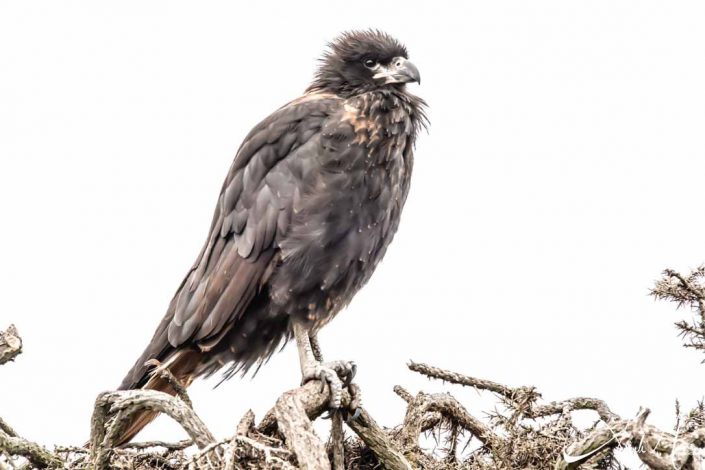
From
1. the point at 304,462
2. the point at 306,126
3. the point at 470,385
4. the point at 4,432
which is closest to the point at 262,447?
the point at 304,462

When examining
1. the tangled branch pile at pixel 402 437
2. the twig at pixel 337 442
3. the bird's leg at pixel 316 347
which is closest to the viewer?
the tangled branch pile at pixel 402 437

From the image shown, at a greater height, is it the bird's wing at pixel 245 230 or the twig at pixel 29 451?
the bird's wing at pixel 245 230

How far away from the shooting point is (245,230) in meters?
5.37

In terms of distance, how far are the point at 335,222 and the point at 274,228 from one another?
0.35 meters

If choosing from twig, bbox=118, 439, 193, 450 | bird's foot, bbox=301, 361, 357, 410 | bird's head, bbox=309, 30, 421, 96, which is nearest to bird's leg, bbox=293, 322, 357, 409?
bird's foot, bbox=301, 361, 357, 410

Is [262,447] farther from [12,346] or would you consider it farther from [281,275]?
[281,275]

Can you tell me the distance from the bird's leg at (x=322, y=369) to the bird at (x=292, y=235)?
13 millimetres

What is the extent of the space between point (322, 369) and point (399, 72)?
6.57 ft

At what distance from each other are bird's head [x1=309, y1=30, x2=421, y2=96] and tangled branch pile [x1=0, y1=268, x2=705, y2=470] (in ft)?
6.53

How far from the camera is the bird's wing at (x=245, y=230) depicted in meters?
5.21

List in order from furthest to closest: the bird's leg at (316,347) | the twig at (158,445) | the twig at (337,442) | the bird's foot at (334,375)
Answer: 1. the bird's leg at (316,347)
2. the bird's foot at (334,375)
3. the twig at (337,442)
4. the twig at (158,445)

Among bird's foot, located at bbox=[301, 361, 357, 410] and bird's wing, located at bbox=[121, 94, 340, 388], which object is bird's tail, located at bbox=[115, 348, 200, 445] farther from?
bird's foot, located at bbox=[301, 361, 357, 410]

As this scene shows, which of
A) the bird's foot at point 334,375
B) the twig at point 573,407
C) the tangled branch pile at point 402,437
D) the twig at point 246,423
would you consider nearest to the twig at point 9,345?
the tangled branch pile at point 402,437

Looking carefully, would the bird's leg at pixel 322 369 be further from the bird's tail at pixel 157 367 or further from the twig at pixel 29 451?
the twig at pixel 29 451
